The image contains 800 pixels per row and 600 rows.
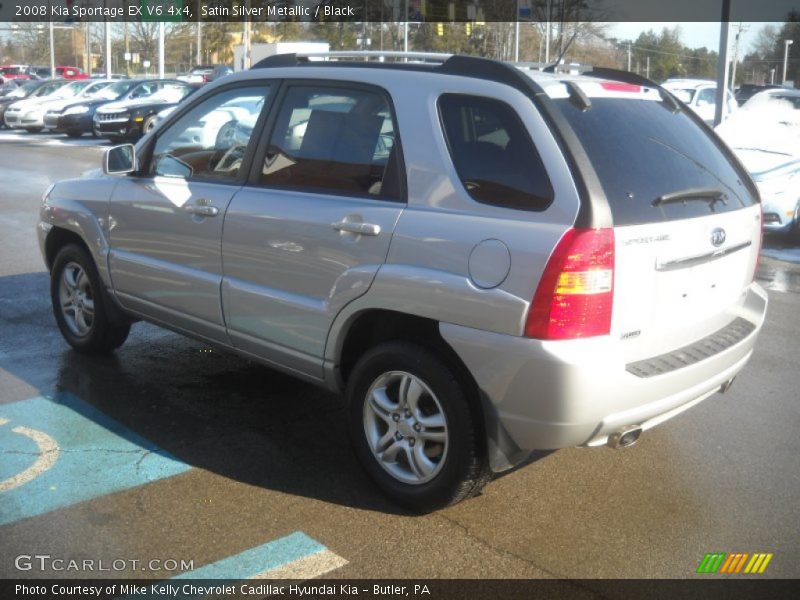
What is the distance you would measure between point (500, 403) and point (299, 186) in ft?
5.00

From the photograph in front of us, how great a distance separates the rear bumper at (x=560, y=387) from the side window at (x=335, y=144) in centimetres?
85

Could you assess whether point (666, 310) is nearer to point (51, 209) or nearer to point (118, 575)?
point (118, 575)

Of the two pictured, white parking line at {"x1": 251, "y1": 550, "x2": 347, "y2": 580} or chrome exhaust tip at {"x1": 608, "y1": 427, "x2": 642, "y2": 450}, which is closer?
white parking line at {"x1": 251, "y1": 550, "x2": 347, "y2": 580}

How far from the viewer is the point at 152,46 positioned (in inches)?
2896

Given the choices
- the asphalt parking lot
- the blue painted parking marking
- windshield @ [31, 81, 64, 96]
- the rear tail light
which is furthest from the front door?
windshield @ [31, 81, 64, 96]

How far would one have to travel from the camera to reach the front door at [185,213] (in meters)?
4.73

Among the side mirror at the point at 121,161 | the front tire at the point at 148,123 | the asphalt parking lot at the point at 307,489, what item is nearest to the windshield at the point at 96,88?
the front tire at the point at 148,123

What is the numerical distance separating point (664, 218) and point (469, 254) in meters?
0.79

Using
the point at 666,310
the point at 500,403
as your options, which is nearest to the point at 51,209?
the point at 500,403

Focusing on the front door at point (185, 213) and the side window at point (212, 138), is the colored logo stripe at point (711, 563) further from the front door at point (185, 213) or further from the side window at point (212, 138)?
the side window at point (212, 138)

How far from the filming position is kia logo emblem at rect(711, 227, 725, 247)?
150 inches

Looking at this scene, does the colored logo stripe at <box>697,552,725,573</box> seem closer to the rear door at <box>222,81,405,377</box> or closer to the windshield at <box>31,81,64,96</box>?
the rear door at <box>222,81,405,377</box>

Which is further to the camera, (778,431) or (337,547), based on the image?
(778,431)

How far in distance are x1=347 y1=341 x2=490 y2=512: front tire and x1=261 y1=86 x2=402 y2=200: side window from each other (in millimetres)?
756
